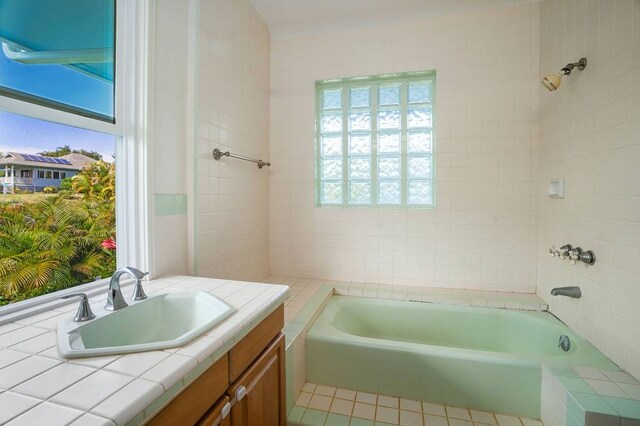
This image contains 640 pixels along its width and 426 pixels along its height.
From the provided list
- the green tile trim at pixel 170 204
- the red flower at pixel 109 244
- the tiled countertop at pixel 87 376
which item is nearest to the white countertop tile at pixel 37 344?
the tiled countertop at pixel 87 376

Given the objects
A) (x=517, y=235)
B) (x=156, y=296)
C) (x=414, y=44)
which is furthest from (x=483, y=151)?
(x=156, y=296)

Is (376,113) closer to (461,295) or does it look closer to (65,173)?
(461,295)

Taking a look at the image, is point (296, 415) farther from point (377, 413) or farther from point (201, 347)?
point (201, 347)

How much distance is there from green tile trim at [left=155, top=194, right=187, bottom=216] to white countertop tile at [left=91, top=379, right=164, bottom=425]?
1.06 metres

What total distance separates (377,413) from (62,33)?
2.17 meters

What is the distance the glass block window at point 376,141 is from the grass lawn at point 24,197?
187cm

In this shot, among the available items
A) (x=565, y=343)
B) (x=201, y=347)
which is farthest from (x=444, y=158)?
(x=201, y=347)

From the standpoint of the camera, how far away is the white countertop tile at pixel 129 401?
0.50 meters

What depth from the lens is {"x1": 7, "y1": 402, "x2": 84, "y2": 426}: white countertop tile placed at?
0.48m

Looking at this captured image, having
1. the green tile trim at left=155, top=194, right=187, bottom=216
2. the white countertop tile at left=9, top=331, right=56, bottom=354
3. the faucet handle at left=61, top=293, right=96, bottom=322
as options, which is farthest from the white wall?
the white countertop tile at left=9, top=331, right=56, bottom=354

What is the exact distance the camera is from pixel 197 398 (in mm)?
713

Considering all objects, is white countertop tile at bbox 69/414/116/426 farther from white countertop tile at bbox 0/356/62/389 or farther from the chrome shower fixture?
the chrome shower fixture

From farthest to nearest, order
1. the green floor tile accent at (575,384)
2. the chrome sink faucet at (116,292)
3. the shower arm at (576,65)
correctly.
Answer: the shower arm at (576,65), the green floor tile accent at (575,384), the chrome sink faucet at (116,292)

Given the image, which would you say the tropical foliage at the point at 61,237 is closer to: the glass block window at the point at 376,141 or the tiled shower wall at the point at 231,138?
the tiled shower wall at the point at 231,138
